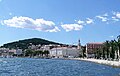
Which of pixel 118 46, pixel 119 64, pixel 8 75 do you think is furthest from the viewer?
pixel 118 46

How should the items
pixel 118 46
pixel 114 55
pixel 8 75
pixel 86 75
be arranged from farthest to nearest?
pixel 114 55 < pixel 118 46 < pixel 86 75 < pixel 8 75

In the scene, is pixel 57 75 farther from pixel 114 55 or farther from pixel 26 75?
pixel 114 55

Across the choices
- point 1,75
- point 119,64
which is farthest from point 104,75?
point 119,64

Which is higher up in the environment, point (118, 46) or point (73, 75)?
point (118, 46)

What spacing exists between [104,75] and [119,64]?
36.2m

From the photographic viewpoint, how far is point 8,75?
61.5 metres

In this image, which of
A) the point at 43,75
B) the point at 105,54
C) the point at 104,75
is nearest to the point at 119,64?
the point at 104,75

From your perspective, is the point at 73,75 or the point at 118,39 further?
the point at 118,39

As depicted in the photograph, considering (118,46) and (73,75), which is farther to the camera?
(118,46)

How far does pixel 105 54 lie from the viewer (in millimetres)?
193500

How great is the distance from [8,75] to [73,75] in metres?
12.0

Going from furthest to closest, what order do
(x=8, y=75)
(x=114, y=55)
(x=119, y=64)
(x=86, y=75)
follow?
1. (x=114, y=55)
2. (x=119, y=64)
3. (x=86, y=75)
4. (x=8, y=75)

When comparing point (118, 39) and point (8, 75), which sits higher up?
point (118, 39)

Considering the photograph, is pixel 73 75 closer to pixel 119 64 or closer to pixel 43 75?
pixel 43 75
